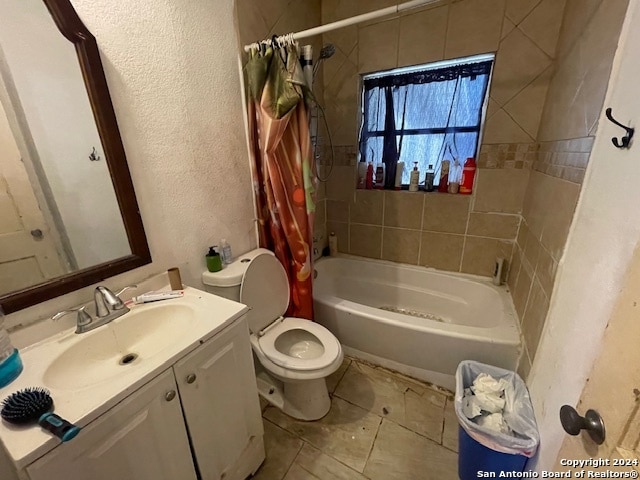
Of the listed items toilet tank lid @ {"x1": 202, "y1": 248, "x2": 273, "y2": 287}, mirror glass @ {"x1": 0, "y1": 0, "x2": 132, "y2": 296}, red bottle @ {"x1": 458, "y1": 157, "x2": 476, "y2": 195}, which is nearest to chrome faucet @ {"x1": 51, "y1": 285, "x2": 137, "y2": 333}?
mirror glass @ {"x1": 0, "y1": 0, "x2": 132, "y2": 296}

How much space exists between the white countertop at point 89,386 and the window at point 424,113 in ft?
5.51

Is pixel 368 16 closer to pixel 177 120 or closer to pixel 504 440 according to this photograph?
pixel 177 120

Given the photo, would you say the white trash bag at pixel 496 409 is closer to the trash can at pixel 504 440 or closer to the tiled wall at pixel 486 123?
the trash can at pixel 504 440

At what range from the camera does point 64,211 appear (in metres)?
0.90

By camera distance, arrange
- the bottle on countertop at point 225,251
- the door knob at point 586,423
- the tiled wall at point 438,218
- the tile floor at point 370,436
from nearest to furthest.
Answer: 1. the door knob at point 586,423
2. the tile floor at point 370,436
3. the bottle on countertop at point 225,251
4. the tiled wall at point 438,218

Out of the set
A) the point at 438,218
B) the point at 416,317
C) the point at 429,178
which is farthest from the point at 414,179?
the point at 416,317

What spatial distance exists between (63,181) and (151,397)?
2.42ft

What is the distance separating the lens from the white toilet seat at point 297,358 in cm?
127

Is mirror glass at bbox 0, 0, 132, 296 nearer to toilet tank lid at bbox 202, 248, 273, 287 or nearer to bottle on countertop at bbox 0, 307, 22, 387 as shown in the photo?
bottle on countertop at bbox 0, 307, 22, 387

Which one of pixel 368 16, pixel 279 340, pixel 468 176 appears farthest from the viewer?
pixel 468 176

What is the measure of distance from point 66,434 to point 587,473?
0.99m

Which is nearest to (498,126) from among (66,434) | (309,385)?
(309,385)

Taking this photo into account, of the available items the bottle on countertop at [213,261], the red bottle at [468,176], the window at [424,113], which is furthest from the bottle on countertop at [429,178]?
the bottle on countertop at [213,261]

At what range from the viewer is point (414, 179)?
2.03 meters
